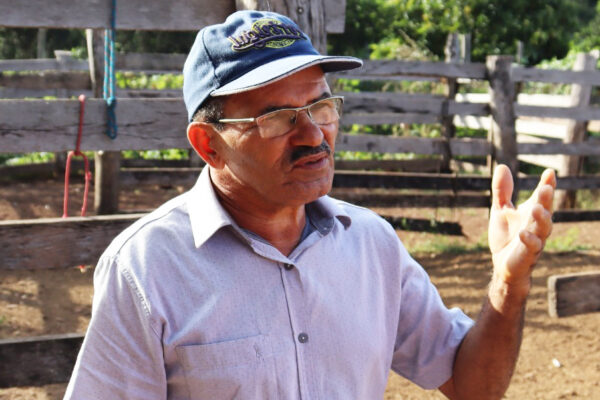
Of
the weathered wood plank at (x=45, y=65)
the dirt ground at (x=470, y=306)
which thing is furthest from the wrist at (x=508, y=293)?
the weathered wood plank at (x=45, y=65)

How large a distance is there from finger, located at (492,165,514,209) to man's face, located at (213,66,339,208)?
0.39 m

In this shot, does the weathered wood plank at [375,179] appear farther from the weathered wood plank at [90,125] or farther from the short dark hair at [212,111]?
the short dark hair at [212,111]

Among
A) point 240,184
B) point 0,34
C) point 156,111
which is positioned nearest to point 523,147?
point 156,111

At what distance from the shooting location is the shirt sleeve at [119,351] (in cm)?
158

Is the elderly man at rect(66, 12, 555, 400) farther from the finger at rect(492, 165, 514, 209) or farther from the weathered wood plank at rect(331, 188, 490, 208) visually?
the weathered wood plank at rect(331, 188, 490, 208)

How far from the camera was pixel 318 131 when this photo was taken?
1689 millimetres

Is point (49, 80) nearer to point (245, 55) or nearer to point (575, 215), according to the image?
point (575, 215)

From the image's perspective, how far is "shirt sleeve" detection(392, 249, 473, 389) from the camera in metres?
1.94

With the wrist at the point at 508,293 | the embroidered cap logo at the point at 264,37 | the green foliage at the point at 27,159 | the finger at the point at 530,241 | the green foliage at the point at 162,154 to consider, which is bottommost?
the green foliage at the point at 27,159

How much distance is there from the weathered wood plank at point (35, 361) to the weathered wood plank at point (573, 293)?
2.21 metres

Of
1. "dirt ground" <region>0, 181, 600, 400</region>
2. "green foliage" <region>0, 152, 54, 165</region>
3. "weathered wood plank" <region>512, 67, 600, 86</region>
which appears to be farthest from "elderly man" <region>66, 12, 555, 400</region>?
"green foliage" <region>0, 152, 54, 165</region>

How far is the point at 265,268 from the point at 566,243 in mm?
6647

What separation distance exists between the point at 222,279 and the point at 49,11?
209cm

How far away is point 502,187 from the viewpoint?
70.7 inches
